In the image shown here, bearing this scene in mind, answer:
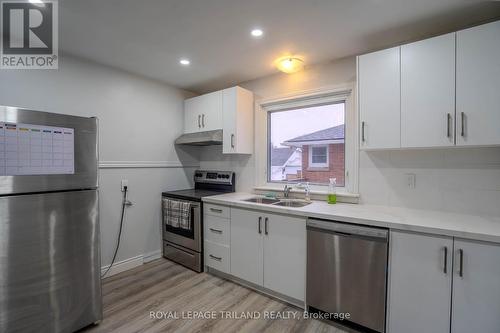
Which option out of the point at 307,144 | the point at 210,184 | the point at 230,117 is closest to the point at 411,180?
the point at 307,144

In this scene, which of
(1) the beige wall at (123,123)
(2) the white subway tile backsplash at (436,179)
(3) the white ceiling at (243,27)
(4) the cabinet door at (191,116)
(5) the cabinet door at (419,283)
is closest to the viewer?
(5) the cabinet door at (419,283)

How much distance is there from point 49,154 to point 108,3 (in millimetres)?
1100

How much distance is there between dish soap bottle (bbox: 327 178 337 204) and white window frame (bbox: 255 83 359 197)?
0.07 m

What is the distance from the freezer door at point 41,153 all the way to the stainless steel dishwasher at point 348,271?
6.00 ft

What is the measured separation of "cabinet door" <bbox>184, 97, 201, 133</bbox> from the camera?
3295mm

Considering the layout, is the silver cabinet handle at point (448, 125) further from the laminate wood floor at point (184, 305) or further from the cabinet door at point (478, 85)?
the laminate wood floor at point (184, 305)

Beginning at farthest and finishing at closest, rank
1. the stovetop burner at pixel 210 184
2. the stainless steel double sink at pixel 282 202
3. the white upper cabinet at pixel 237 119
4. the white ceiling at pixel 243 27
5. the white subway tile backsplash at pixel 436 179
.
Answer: the stovetop burner at pixel 210 184
the white upper cabinet at pixel 237 119
the stainless steel double sink at pixel 282 202
the white subway tile backsplash at pixel 436 179
the white ceiling at pixel 243 27

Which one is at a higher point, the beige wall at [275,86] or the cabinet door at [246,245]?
the beige wall at [275,86]

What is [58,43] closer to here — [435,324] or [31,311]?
[31,311]

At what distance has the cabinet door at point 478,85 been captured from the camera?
1547mm

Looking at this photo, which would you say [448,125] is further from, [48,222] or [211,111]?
[48,222]

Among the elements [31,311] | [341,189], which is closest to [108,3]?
[31,311]

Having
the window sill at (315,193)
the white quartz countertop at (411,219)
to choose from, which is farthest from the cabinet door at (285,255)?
the window sill at (315,193)

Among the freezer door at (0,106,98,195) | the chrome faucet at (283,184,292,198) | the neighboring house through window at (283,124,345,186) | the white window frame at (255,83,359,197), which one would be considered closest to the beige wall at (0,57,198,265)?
the freezer door at (0,106,98,195)
